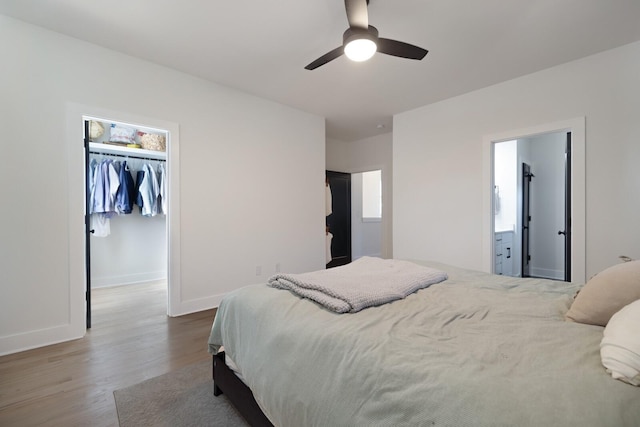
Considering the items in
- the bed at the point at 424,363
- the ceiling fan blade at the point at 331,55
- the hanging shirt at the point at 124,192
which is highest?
the ceiling fan blade at the point at 331,55

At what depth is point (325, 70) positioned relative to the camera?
297cm

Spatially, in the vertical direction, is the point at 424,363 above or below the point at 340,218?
below

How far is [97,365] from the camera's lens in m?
2.09

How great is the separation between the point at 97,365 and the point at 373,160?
4.81 meters

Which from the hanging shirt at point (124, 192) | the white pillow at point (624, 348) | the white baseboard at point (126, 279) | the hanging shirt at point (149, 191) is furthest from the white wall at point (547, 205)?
the hanging shirt at point (124, 192)

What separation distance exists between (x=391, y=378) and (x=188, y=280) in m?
2.86

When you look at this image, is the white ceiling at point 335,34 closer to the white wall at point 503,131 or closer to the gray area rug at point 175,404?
the white wall at point 503,131

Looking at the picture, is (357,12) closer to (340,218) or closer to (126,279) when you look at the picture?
(340,218)

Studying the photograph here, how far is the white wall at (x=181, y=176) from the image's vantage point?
2.30m

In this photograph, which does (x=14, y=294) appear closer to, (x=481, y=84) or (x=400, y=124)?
(x=400, y=124)

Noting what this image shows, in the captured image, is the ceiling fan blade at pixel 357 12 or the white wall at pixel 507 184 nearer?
the ceiling fan blade at pixel 357 12

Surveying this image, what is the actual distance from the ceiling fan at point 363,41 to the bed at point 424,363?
63.0 inches

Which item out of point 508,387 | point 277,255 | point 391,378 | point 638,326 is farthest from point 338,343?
point 277,255

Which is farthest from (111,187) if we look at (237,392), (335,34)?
(237,392)
